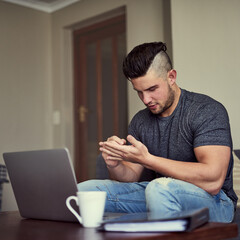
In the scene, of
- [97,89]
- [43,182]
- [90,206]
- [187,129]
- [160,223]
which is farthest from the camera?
[97,89]

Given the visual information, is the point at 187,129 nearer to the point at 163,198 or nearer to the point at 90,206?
the point at 163,198

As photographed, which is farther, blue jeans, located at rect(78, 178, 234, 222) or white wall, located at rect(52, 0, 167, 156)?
white wall, located at rect(52, 0, 167, 156)

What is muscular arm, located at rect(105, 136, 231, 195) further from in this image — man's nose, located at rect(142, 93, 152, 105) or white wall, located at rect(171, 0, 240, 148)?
white wall, located at rect(171, 0, 240, 148)

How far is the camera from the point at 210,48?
3207 millimetres

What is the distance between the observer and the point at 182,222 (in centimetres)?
102

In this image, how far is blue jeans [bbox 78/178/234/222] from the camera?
4.43 ft

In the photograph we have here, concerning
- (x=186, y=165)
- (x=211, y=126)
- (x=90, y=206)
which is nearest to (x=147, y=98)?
(x=211, y=126)

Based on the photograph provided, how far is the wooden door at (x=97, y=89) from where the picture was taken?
424 centimetres

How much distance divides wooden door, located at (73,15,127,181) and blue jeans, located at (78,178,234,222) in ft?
7.75

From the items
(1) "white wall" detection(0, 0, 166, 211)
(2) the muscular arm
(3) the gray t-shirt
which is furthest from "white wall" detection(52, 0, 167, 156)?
(2) the muscular arm

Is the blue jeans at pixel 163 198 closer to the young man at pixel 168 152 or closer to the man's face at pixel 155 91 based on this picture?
the young man at pixel 168 152

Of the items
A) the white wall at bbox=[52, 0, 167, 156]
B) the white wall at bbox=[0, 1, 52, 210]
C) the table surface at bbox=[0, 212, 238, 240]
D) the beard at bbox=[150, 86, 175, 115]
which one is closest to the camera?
the table surface at bbox=[0, 212, 238, 240]

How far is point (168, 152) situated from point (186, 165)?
12.8 inches

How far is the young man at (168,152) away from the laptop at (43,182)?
0.90 feet
